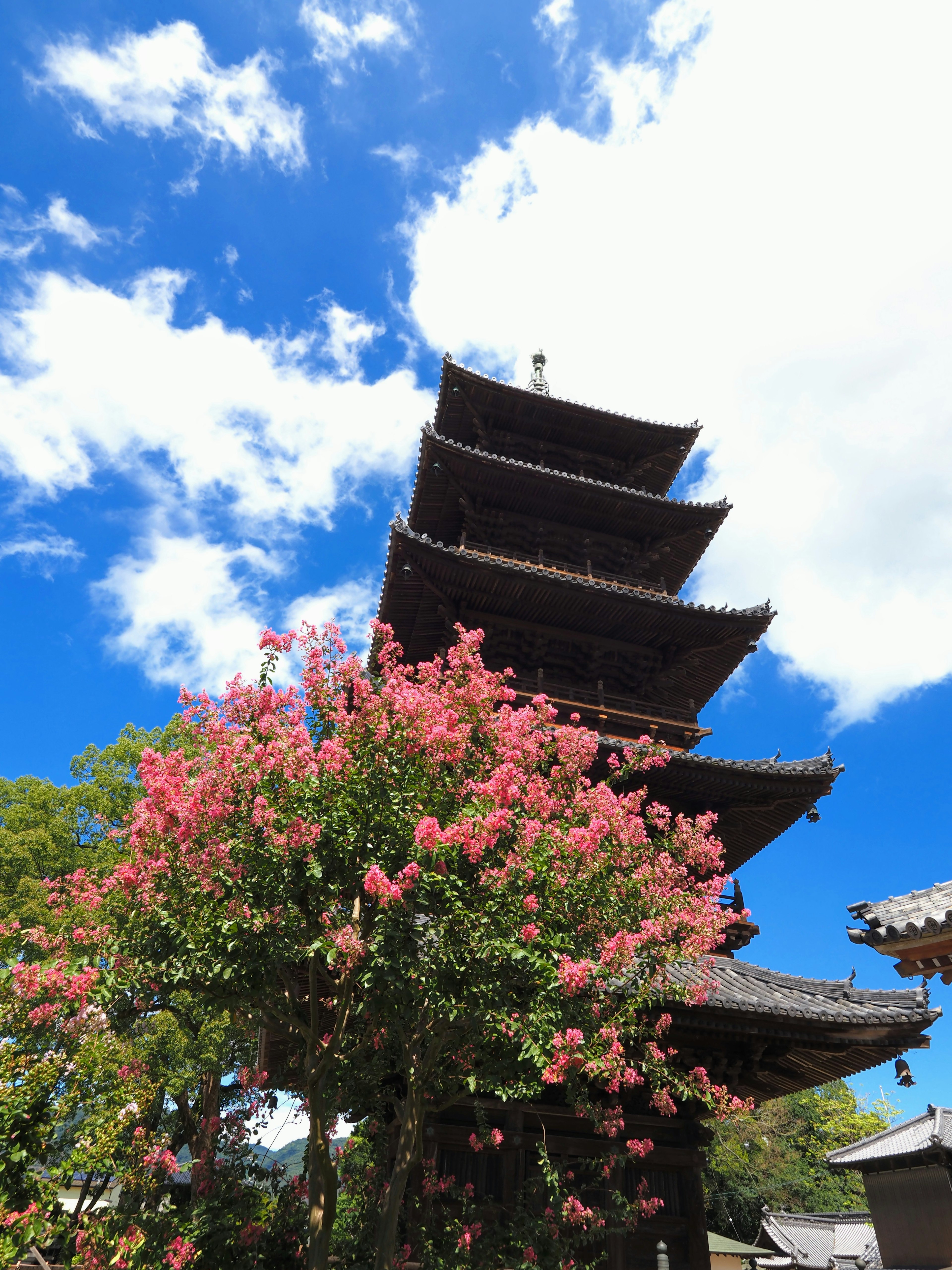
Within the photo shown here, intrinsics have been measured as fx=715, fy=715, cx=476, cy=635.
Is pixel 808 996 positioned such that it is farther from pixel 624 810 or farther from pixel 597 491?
pixel 597 491

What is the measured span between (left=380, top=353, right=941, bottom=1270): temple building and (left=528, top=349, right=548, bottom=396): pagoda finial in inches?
6.2

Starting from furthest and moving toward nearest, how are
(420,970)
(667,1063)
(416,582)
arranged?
(416,582), (667,1063), (420,970)

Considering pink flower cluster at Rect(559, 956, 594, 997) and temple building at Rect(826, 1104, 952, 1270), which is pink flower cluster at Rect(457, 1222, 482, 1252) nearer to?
pink flower cluster at Rect(559, 956, 594, 997)

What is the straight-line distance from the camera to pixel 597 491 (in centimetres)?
1672

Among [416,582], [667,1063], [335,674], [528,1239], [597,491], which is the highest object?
[597,491]

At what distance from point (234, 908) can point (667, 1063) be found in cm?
581

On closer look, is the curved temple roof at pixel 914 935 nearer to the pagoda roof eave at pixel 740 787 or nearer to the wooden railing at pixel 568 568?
the pagoda roof eave at pixel 740 787

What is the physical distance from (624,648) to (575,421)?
6961mm

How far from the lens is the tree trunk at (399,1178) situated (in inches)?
247

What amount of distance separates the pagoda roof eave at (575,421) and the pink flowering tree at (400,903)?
12.2m

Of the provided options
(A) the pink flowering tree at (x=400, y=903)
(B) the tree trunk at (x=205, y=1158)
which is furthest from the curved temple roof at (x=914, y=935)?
(B) the tree trunk at (x=205, y=1158)

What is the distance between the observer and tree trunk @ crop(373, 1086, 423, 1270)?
6266mm

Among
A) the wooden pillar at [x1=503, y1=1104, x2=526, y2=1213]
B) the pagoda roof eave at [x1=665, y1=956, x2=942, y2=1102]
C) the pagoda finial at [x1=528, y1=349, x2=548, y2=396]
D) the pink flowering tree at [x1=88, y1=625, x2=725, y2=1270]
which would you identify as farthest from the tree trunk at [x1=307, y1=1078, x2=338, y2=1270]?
the pagoda finial at [x1=528, y1=349, x2=548, y2=396]

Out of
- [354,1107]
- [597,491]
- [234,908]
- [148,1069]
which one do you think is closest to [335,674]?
[234,908]
